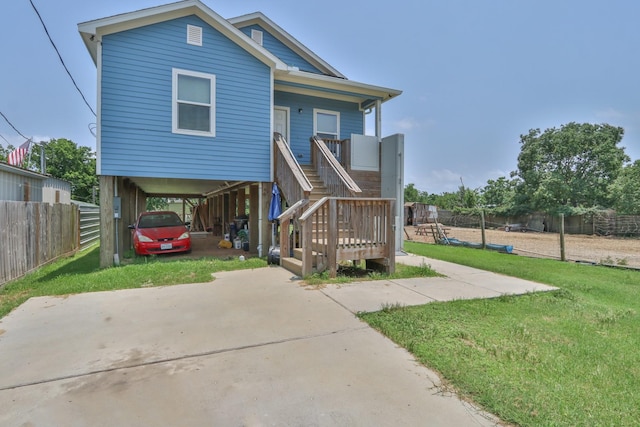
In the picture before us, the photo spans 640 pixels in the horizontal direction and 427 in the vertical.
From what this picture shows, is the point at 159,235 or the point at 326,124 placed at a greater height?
the point at 326,124

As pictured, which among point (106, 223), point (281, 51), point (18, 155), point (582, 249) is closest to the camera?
point (106, 223)

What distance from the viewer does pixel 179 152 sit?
26.8 ft

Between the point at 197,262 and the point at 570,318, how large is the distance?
292 inches

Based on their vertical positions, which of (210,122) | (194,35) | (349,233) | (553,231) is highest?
(194,35)

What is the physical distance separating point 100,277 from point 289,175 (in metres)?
4.63

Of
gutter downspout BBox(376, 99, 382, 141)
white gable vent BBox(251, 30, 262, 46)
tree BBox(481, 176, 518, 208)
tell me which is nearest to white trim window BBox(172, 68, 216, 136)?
white gable vent BBox(251, 30, 262, 46)

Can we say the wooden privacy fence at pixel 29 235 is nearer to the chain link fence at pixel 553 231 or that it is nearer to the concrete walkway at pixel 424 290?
the concrete walkway at pixel 424 290

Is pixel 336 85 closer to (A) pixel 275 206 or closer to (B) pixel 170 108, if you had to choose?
(A) pixel 275 206

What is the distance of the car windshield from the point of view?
9852 mm

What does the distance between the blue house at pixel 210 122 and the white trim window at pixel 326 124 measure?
686 mm

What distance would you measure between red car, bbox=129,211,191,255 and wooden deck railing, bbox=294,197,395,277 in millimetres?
4923

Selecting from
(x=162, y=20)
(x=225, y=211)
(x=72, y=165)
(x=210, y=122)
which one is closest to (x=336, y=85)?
(x=210, y=122)

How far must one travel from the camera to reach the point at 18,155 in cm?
1094

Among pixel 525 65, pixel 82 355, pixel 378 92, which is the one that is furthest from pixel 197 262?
pixel 525 65
